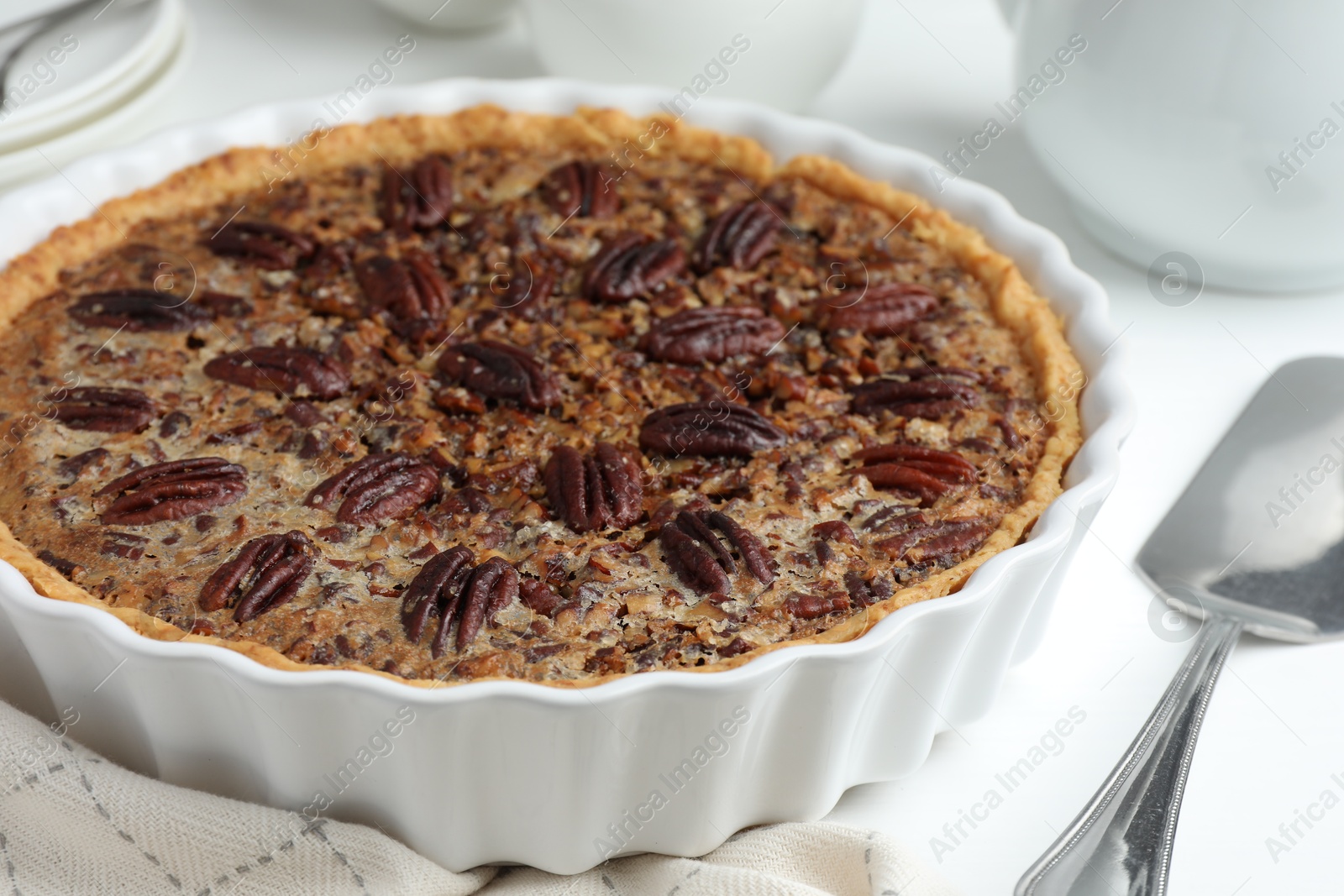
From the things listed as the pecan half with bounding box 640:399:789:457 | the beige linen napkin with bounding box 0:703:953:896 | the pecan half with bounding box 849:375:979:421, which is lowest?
the beige linen napkin with bounding box 0:703:953:896

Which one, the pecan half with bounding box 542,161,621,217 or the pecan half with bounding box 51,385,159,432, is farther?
the pecan half with bounding box 542,161,621,217

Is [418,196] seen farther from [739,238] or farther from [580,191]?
[739,238]

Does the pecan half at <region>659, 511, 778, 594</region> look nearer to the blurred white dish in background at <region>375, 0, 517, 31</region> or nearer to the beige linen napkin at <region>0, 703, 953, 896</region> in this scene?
the beige linen napkin at <region>0, 703, 953, 896</region>

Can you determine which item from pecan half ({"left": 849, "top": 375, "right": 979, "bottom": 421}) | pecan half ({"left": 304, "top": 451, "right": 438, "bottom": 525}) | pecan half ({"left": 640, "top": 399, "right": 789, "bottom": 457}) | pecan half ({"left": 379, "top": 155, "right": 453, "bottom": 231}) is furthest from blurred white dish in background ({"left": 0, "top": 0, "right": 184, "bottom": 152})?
pecan half ({"left": 849, "top": 375, "right": 979, "bottom": 421})

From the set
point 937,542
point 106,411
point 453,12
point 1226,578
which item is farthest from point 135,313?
point 1226,578

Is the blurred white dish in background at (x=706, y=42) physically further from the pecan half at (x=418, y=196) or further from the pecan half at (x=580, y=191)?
the pecan half at (x=418, y=196)

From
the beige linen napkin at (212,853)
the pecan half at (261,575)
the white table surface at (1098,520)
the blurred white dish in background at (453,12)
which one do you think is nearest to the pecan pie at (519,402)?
the pecan half at (261,575)

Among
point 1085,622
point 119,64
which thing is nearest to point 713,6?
point 119,64

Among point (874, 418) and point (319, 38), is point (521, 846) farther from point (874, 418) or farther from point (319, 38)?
point (319, 38)
